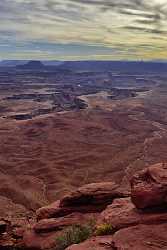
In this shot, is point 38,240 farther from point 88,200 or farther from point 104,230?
point 104,230

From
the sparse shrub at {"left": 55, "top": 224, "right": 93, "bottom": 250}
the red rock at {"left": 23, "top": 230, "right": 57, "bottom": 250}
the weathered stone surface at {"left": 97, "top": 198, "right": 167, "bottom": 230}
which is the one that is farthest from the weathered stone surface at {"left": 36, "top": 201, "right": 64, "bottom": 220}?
the sparse shrub at {"left": 55, "top": 224, "right": 93, "bottom": 250}

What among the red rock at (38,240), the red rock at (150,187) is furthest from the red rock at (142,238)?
the red rock at (38,240)

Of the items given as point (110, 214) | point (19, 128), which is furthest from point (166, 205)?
point (19, 128)

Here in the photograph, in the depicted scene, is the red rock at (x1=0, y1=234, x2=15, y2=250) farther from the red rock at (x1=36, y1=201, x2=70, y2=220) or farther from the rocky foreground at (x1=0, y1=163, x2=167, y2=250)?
the red rock at (x1=36, y1=201, x2=70, y2=220)

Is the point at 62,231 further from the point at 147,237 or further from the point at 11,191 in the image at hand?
the point at 11,191

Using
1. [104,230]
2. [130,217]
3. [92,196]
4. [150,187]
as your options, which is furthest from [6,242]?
[150,187]

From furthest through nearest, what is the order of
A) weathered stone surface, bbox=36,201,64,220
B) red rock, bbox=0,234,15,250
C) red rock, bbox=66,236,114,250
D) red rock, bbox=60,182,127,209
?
weathered stone surface, bbox=36,201,64,220
red rock, bbox=60,182,127,209
red rock, bbox=0,234,15,250
red rock, bbox=66,236,114,250
